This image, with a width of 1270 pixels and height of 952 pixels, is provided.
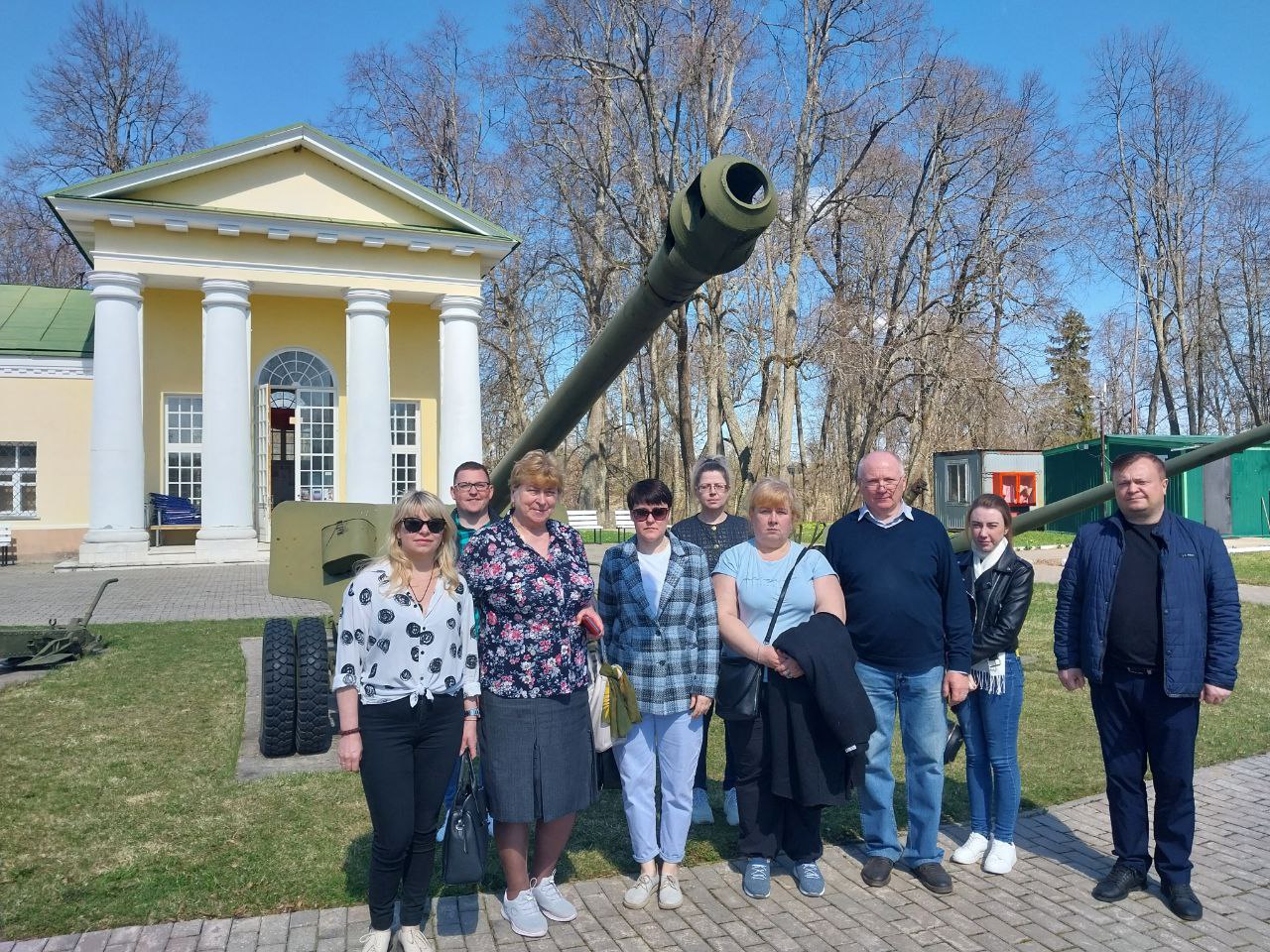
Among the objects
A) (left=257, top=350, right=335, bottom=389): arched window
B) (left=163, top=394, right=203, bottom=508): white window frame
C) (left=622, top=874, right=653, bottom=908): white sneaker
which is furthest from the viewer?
(left=257, top=350, right=335, bottom=389): arched window

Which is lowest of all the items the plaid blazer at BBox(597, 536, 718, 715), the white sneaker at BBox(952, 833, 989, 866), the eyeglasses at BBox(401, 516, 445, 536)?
the white sneaker at BBox(952, 833, 989, 866)

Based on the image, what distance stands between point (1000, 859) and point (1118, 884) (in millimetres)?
464

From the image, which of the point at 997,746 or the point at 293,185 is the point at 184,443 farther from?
the point at 997,746

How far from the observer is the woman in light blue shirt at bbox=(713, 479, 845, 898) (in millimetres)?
4070

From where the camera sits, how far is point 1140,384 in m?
40.0

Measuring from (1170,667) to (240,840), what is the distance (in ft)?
13.7

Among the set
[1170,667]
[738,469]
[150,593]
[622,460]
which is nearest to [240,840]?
[1170,667]

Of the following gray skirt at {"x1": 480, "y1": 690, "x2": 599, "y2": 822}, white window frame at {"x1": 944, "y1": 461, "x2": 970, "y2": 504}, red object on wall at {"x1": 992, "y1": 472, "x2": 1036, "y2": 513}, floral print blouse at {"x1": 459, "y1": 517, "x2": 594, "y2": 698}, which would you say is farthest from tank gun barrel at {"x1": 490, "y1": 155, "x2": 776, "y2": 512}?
white window frame at {"x1": 944, "y1": 461, "x2": 970, "y2": 504}

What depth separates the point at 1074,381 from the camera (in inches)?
1532

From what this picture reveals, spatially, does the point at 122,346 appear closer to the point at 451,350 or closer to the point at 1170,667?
the point at 451,350

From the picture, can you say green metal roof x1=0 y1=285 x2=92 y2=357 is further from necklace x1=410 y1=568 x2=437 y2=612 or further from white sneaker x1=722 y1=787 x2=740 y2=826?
necklace x1=410 y1=568 x2=437 y2=612

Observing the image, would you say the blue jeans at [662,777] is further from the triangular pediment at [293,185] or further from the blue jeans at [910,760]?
the triangular pediment at [293,185]

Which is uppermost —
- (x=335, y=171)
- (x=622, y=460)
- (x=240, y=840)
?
(x=335, y=171)

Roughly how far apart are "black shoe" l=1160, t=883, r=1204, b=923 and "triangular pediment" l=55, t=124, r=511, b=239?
1952 cm
